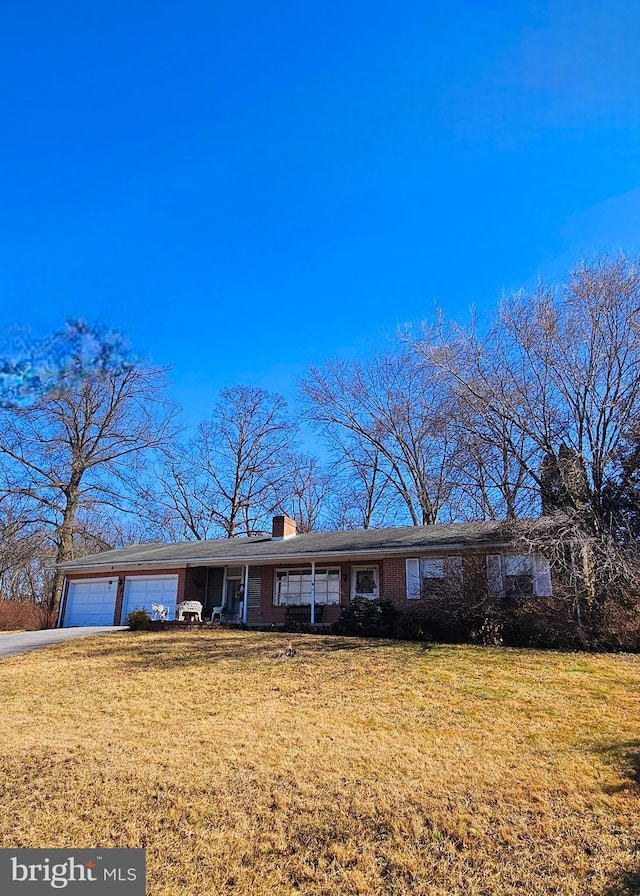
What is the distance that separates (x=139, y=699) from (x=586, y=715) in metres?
7.17

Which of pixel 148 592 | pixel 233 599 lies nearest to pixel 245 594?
pixel 233 599

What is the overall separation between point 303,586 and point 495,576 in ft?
25.3

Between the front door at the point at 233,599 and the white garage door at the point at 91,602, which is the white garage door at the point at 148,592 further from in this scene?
the front door at the point at 233,599

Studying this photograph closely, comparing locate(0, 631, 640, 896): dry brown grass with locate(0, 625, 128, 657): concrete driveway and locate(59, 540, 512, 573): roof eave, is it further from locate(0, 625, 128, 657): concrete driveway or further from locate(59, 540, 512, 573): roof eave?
locate(59, 540, 512, 573): roof eave

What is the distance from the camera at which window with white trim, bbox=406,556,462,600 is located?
17.2 meters

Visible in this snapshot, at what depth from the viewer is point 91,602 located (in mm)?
24656

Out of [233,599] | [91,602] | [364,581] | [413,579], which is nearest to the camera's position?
[413,579]

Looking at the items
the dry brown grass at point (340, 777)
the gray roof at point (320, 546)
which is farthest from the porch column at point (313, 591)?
the dry brown grass at point (340, 777)

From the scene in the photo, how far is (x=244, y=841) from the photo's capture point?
485 centimetres

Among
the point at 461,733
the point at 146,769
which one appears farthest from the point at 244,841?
the point at 461,733

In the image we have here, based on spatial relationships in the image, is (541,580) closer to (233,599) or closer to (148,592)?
(233,599)

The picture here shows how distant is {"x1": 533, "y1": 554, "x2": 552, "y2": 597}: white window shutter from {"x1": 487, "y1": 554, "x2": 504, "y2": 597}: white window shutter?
102 cm

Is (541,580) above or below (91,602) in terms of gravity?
above

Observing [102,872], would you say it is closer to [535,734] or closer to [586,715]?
[535,734]
